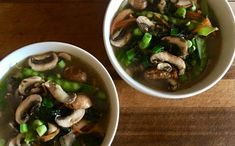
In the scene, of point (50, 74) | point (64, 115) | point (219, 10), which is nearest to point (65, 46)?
point (50, 74)

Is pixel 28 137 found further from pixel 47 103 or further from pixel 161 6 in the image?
pixel 161 6

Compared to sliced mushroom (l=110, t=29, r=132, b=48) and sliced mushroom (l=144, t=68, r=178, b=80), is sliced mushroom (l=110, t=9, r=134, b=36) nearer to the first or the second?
sliced mushroom (l=110, t=29, r=132, b=48)

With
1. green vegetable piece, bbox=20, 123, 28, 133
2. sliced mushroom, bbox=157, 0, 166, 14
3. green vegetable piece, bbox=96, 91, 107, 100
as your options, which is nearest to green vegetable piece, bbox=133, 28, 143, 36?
sliced mushroom, bbox=157, 0, 166, 14

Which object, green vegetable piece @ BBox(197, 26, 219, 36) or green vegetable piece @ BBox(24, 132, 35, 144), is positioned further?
green vegetable piece @ BBox(197, 26, 219, 36)

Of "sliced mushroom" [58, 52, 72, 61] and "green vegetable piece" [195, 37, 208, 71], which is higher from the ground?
"sliced mushroom" [58, 52, 72, 61]

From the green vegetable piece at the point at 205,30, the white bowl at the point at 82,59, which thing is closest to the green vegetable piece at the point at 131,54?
the white bowl at the point at 82,59

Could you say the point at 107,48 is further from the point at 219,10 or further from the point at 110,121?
the point at 219,10

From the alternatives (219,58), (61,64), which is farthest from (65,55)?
(219,58)
